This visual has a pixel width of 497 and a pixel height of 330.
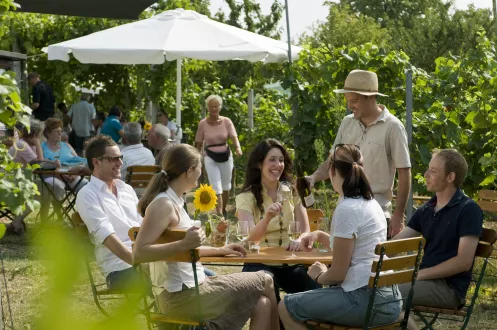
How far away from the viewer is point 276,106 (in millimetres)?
15391

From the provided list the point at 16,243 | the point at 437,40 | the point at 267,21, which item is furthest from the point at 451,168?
the point at 267,21

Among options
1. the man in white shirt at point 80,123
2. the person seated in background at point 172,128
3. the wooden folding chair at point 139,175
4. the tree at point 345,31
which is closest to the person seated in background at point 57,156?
the wooden folding chair at point 139,175

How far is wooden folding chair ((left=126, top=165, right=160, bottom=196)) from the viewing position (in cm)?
785

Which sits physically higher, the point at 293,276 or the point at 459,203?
the point at 459,203

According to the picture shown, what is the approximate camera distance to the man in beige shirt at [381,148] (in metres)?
4.95

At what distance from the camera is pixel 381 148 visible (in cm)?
498

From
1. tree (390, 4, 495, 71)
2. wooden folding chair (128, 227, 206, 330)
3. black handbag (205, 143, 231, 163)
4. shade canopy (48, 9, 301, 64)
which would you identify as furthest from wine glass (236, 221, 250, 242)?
tree (390, 4, 495, 71)

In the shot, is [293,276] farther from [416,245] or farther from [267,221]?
[416,245]

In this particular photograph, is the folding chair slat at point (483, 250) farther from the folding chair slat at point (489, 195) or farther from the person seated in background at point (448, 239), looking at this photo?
the folding chair slat at point (489, 195)

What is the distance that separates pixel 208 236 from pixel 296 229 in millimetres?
453

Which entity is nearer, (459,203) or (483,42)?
(459,203)

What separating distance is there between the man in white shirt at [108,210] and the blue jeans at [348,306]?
92 cm

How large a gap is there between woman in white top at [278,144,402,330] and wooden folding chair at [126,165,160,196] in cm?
433

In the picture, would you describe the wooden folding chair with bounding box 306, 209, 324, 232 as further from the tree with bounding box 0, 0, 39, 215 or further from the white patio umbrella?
the white patio umbrella
